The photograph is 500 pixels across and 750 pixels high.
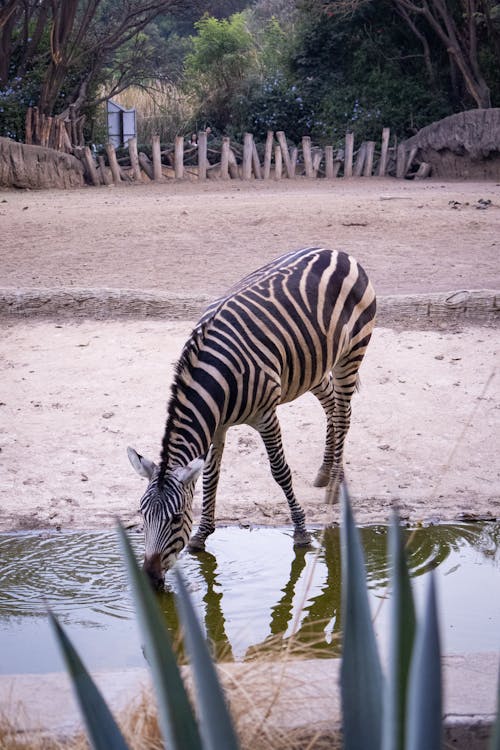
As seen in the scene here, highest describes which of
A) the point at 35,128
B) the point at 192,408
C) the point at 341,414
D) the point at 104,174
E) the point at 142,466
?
the point at 35,128

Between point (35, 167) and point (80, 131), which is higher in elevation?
point (80, 131)

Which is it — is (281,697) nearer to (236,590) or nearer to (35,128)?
(236,590)

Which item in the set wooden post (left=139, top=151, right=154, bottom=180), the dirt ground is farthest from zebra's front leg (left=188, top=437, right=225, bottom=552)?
wooden post (left=139, top=151, right=154, bottom=180)

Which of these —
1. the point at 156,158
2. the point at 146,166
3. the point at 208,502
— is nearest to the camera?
the point at 208,502

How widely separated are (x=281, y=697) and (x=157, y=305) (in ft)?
20.3

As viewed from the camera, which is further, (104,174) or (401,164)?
(401,164)

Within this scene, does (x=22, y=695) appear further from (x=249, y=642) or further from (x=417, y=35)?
(x=417, y=35)

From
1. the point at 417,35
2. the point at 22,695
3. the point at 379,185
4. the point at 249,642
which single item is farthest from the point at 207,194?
the point at 22,695

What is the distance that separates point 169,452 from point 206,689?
284 centimetres

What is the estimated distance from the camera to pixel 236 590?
14.7 ft

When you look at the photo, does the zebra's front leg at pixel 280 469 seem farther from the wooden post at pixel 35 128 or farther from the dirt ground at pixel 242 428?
the wooden post at pixel 35 128

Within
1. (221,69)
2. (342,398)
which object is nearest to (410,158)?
(221,69)

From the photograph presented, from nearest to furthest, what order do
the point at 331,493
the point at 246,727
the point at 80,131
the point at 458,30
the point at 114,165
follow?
1. the point at 246,727
2. the point at 331,493
3. the point at 114,165
4. the point at 80,131
5. the point at 458,30

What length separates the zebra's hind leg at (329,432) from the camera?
5.75m
